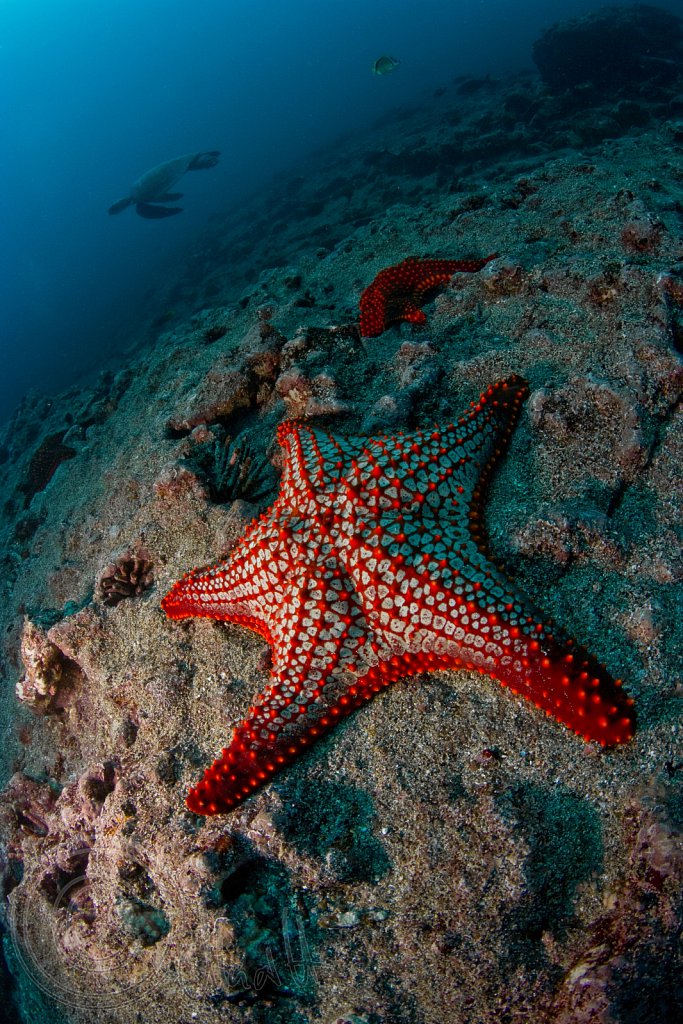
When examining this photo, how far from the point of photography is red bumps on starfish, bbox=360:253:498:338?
620 centimetres

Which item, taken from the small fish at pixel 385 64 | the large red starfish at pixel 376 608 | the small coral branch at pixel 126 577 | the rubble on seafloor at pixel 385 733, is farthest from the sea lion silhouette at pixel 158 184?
the large red starfish at pixel 376 608

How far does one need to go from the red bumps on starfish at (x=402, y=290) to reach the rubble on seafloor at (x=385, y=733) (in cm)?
18

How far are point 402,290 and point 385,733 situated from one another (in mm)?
5017

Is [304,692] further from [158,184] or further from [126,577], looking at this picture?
[158,184]

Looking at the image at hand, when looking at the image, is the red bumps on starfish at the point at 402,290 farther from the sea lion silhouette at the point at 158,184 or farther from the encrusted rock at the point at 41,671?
the sea lion silhouette at the point at 158,184

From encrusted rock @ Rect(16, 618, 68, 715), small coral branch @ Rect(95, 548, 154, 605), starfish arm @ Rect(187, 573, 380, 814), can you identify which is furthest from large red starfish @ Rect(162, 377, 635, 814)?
encrusted rock @ Rect(16, 618, 68, 715)

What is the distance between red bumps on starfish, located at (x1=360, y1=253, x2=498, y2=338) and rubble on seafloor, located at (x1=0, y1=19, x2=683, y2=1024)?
0.59ft

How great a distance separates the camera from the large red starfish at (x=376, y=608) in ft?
9.78

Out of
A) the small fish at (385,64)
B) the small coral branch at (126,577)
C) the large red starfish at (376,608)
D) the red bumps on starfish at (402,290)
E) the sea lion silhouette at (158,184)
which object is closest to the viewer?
the large red starfish at (376,608)

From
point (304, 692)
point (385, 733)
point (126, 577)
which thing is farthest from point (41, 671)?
point (385, 733)

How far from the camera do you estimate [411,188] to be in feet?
60.5

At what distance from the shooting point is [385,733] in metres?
3.55

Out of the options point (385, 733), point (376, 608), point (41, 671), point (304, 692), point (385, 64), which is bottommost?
point (385, 733)

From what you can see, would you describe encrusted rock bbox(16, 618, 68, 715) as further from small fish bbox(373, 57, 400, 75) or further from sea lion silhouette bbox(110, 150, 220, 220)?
small fish bbox(373, 57, 400, 75)
